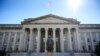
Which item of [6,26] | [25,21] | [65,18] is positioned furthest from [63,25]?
[6,26]

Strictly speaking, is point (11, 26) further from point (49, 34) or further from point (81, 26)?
point (81, 26)

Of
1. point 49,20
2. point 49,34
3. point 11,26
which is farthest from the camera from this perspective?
point 11,26

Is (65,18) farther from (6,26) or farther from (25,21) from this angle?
(6,26)

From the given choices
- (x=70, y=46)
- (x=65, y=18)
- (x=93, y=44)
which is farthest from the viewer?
(x=93, y=44)

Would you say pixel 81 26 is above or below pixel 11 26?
below

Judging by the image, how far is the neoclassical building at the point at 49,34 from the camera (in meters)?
43.7

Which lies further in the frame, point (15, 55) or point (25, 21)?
point (25, 21)

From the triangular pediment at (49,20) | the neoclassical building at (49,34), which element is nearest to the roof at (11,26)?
the neoclassical building at (49,34)

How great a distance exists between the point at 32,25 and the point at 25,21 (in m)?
2.90

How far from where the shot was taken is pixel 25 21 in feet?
149

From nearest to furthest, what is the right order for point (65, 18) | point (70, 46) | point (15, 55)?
1. point (15, 55)
2. point (70, 46)
3. point (65, 18)

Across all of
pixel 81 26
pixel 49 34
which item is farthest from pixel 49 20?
pixel 81 26

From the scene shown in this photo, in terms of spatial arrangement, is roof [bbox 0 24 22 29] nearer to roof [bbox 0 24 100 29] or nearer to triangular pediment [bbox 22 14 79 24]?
roof [bbox 0 24 100 29]

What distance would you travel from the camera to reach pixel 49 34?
47156mm
